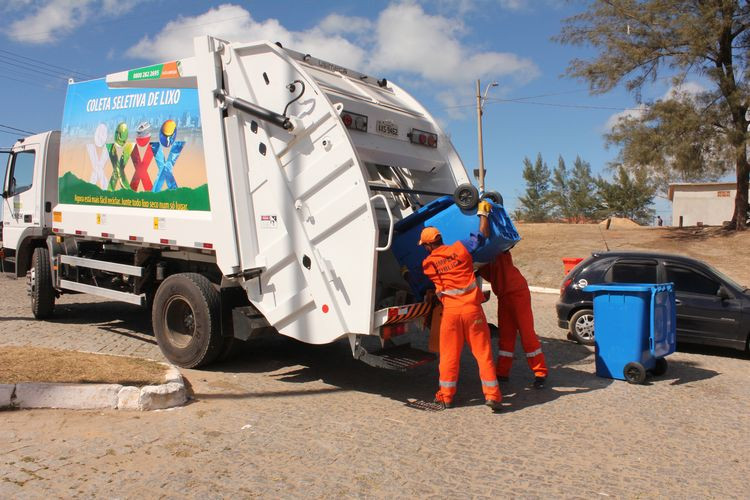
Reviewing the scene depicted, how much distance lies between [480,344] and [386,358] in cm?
88

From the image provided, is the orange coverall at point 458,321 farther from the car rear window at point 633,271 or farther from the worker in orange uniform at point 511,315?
the car rear window at point 633,271

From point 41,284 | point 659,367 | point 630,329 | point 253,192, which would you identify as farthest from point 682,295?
point 41,284

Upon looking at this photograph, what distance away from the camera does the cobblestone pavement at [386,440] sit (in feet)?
12.4

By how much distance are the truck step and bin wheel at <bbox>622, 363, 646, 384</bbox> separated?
215cm

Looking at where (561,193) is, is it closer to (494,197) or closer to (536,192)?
(536,192)

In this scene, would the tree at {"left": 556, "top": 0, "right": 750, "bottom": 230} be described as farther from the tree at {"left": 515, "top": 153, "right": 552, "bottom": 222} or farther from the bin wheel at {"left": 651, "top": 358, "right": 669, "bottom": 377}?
the tree at {"left": 515, "top": 153, "right": 552, "bottom": 222}

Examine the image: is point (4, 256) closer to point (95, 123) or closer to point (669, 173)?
point (95, 123)

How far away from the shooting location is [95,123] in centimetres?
783

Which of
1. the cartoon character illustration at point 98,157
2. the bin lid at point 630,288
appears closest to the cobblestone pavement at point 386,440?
the bin lid at point 630,288

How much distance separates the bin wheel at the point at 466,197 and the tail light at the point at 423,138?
1391 millimetres

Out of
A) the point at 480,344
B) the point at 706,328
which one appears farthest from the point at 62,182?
the point at 706,328

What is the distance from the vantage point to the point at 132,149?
7.23 meters

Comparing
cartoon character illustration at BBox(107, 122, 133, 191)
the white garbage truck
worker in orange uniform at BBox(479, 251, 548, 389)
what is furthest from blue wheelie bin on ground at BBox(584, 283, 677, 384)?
cartoon character illustration at BBox(107, 122, 133, 191)

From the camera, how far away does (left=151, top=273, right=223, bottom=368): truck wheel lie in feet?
20.5
